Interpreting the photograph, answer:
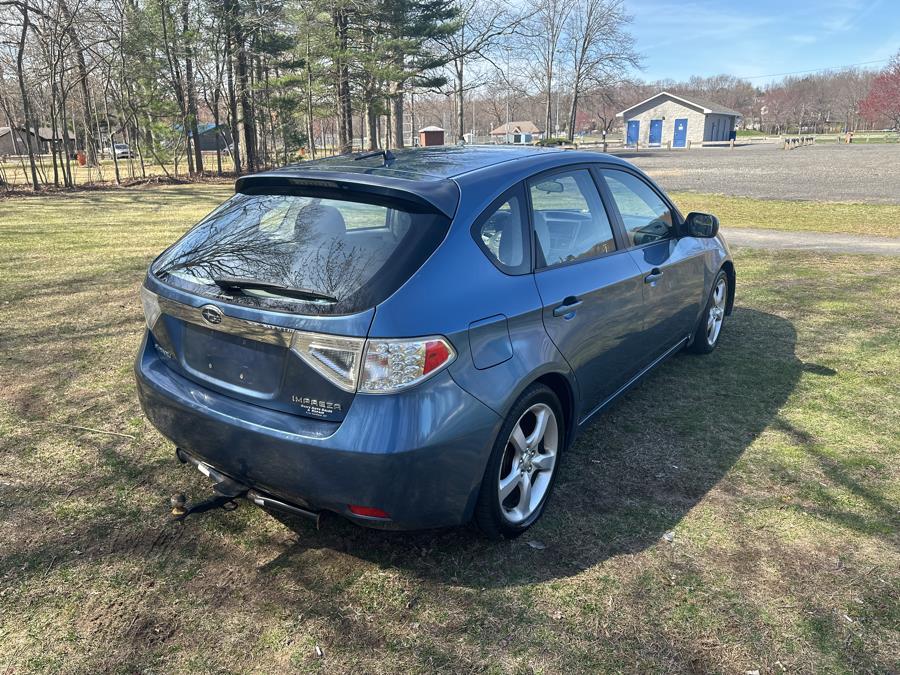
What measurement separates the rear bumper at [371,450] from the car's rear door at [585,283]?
29.9 inches

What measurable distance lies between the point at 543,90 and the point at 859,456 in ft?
232

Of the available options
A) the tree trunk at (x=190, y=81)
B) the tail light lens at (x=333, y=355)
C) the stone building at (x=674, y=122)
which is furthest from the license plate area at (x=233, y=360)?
the stone building at (x=674, y=122)

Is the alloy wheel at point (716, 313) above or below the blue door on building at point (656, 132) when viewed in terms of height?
below

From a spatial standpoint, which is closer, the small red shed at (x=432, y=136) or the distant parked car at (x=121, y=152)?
the distant parked car at (x=121, y=152)

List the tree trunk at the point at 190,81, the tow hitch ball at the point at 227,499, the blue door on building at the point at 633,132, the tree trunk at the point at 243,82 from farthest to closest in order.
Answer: the blue door on building at the point at 633,132, the tree trunk at the point at 190,81, the tree trunk at the point at 243,82, the tow hitch ball at the point at 227,499

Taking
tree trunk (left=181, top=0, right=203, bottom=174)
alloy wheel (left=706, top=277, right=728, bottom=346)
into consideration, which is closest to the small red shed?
tree trunk (left=181, top=0, right=203, bottom=174)

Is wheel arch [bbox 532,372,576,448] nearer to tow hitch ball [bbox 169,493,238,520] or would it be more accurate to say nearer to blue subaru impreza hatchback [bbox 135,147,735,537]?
blue subaru impreza hatchback [bbox 135,147,735,537]

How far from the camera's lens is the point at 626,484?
3359 mm

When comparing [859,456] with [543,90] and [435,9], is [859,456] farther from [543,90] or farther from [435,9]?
[543,90]

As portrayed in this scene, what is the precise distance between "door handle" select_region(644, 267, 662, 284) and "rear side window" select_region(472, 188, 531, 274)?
1.17 meters

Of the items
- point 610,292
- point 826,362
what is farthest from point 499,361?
point 826,362

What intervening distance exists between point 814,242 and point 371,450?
1038 cm

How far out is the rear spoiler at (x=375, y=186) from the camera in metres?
2.56

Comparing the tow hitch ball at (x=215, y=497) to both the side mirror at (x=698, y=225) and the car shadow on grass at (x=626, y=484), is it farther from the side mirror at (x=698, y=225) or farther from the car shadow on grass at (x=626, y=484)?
the side mirror at (x=698, y=225)
